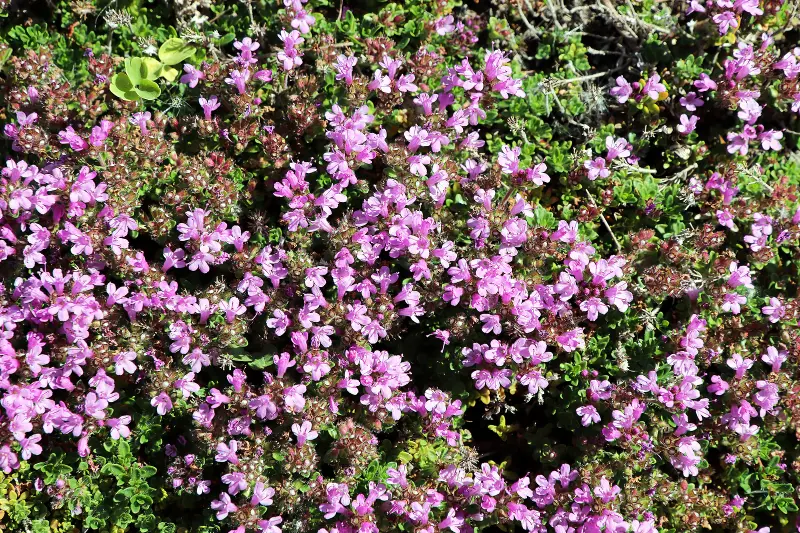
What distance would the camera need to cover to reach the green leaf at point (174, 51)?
4641 millimetres

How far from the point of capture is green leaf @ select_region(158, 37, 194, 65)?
4641mm

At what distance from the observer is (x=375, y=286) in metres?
4.16

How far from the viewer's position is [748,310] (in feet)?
15.2

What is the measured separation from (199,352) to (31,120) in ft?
5.83

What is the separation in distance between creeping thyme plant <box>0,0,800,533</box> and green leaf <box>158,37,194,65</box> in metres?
0.01

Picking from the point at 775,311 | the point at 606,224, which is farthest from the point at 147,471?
the point at 775,311

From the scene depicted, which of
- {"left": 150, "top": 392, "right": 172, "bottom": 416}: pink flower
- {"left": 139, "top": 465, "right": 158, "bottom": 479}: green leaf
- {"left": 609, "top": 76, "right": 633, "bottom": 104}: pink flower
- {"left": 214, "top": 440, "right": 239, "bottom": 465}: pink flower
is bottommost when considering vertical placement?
{"left": 139, "top": 465, "right": 158, "bottom": 479}: green leaf

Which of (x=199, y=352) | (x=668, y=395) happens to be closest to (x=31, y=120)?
(x=199, y=352)

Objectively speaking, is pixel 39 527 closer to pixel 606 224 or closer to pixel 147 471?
pixel 147 471

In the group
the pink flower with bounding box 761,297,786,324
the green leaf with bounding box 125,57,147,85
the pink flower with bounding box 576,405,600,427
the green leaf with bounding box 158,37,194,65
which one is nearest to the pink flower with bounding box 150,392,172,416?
the green leaf with bounding box 125,57,147,85

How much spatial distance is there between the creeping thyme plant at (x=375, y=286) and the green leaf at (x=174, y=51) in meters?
0.01

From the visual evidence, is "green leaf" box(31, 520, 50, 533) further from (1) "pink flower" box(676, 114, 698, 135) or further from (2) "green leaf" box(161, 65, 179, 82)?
(1) "pink flower" box(676, 114, 698, 135)

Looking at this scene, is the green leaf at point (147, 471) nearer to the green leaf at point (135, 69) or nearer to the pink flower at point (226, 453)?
the pink flower at point (226, 453)

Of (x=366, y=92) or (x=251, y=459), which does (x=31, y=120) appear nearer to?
(x=366, y=92)
